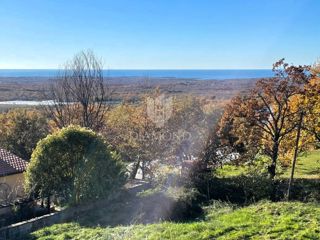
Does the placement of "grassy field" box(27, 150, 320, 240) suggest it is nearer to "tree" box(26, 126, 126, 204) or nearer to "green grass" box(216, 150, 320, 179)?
"tree" box(26, 126, 126, 204)

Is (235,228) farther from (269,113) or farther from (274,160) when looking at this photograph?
(269,113)

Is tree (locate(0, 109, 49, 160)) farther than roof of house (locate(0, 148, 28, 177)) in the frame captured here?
Yes

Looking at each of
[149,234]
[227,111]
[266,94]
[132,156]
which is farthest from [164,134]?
[149,234]

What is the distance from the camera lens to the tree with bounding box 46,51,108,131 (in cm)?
2252

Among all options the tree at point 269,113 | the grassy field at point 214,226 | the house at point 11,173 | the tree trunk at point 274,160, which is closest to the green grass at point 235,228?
the grassy field at point 214,226

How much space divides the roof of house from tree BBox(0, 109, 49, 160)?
331 inches

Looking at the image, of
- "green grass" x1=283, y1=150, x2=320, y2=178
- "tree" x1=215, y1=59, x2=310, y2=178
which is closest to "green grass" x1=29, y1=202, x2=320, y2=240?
"tree" x1=215, y1=59, x2=310, y2=178

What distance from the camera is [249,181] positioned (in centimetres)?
1371

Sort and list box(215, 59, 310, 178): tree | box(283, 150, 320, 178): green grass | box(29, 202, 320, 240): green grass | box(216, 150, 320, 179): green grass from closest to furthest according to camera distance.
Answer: box(29, 202, 320, 240): green grass, box(215, 59, 310, 178): tree, box(216, 150, 320, 179): green grass, box(283, 150, 320, 178): green grass

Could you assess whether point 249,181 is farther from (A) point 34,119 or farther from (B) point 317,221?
(A) point 34,119

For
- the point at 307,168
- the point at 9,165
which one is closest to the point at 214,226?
the point at 9,165

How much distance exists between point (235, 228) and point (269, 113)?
28.1ft

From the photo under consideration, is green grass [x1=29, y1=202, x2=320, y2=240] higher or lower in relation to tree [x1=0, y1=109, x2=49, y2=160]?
higher

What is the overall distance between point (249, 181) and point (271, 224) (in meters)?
5.92
